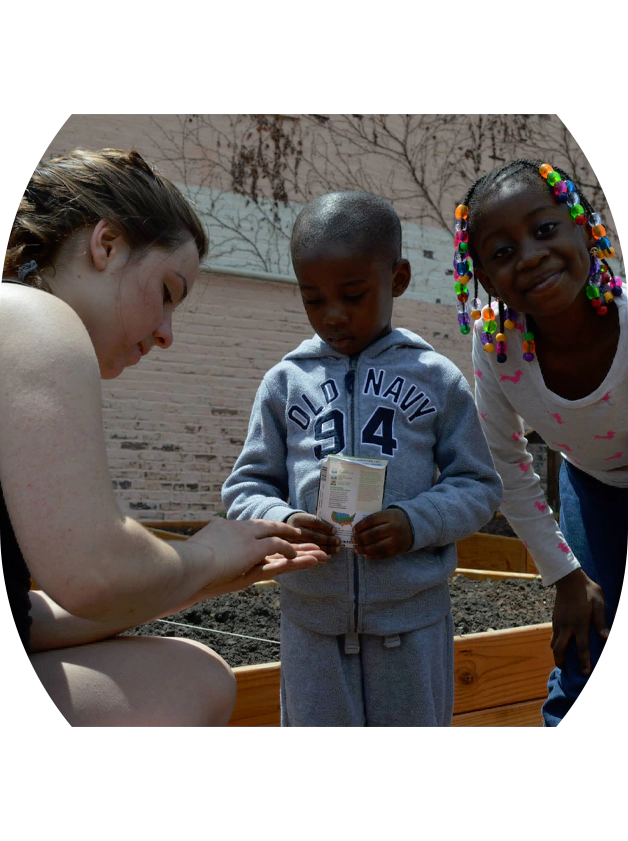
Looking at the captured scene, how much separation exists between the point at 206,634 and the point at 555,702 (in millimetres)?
1295

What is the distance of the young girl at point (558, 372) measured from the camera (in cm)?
179

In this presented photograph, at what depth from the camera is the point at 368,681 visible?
1.72 m

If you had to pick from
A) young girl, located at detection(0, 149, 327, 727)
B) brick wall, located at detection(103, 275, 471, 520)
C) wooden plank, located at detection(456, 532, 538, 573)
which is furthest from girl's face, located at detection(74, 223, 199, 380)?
brick wall, located at detection(103, 275, 471, 520)

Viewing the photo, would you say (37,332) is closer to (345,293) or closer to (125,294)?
(125,294)

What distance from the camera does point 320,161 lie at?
6105mm

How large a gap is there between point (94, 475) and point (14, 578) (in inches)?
12.4

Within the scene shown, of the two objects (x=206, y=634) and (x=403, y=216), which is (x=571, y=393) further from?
(x=403, y=216)

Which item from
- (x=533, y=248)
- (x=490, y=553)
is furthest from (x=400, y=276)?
(x=490, y=553)

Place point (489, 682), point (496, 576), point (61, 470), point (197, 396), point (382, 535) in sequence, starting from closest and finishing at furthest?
point (61, 470)
point (382, 535)
point (489, 682)
point (496, 576)
point (197, 396)

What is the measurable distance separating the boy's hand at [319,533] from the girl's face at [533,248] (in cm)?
73

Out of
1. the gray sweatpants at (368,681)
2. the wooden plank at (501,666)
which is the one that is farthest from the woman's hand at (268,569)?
the wooden plank at (501,666)

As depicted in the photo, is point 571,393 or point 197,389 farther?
point 197,389

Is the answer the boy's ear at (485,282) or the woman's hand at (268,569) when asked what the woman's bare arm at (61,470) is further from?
the boy's ear at (485,282)

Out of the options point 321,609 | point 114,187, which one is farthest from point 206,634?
point 114,187
